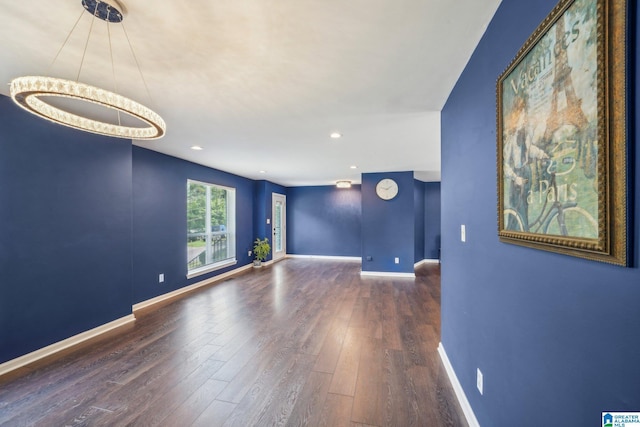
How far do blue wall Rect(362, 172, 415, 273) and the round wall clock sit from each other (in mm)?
79

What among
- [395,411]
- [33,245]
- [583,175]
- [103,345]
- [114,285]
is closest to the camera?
[583,175]

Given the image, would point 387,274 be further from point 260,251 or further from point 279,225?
point 279,225

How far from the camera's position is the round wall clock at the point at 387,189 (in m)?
5.75

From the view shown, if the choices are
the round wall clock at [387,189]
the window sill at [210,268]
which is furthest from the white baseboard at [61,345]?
the round wall clock at [387,189]

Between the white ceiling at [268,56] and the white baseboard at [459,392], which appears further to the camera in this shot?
the white baseboard at [459,392]

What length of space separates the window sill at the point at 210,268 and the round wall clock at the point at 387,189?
12.8 feet

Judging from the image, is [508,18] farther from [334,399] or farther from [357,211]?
[357,211]

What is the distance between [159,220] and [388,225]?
15.1 ft

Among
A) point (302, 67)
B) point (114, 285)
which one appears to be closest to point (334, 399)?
point (302, 67)

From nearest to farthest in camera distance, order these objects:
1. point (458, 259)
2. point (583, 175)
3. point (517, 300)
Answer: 1. point (583, 175)
2. point (517, 300)
3. point (458, 259)

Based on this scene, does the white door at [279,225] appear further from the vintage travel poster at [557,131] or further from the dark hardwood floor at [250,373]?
the vintage travel poster at [557,131]

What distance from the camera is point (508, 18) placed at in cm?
116

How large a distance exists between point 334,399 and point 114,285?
9.80 ft

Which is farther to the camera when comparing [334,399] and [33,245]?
[33,245]
